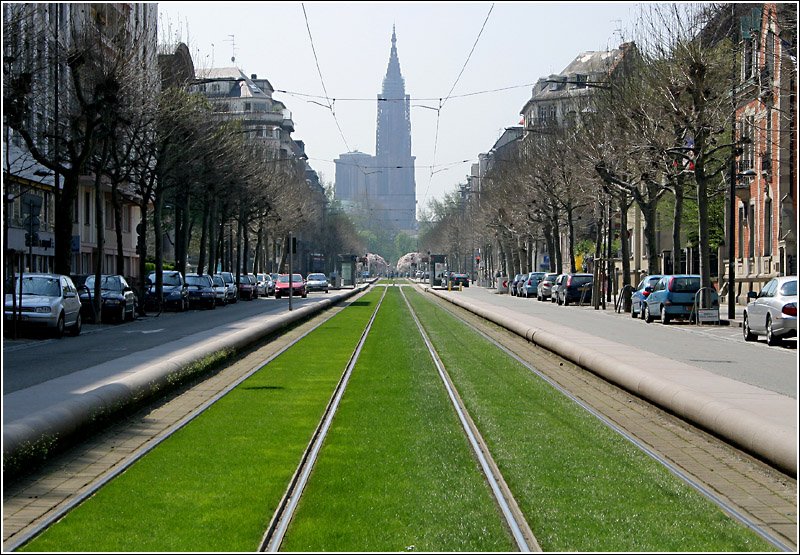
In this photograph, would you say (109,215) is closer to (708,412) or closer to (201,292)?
(201,292)

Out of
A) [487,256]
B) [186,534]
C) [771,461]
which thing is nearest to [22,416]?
[186,534]

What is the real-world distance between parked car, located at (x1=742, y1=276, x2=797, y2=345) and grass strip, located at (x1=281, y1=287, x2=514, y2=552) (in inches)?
541

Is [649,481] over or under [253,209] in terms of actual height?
under

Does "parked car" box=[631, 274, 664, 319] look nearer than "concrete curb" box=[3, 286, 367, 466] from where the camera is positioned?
No

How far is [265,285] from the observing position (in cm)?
9325

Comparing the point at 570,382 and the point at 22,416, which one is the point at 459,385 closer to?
the point at 570,382

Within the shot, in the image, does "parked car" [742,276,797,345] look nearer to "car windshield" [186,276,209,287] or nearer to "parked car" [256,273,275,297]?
"car windshield" [186,276,209,287]

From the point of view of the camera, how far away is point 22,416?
13.8 meters

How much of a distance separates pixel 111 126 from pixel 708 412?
31.8m

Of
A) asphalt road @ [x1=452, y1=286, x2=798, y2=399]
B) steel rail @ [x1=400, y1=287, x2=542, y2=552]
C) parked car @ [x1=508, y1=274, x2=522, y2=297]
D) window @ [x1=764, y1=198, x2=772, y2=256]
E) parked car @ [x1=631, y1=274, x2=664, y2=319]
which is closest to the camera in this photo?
steel rail @ [x1=400, y1=287, x2=542, y2=552]

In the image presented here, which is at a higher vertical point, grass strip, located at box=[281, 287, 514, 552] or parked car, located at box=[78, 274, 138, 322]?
parked car, located at box=[78, 274, 138, 322]

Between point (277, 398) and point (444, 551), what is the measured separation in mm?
10900

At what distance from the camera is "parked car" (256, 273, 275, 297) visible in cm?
9250

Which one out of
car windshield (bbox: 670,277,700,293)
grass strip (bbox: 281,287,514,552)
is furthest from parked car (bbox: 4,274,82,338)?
car windshield (bbox: 670,277,700,293)
